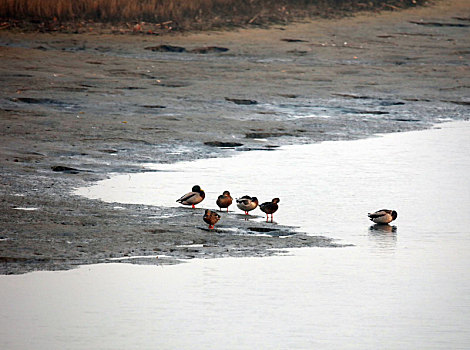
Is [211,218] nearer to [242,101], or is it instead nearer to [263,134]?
[263,134]

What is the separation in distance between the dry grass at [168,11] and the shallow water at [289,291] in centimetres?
1367

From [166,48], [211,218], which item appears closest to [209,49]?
[166,48]

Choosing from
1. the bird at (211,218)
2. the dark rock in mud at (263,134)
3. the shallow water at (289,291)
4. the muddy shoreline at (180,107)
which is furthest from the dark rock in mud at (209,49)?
the bird at (211,218)

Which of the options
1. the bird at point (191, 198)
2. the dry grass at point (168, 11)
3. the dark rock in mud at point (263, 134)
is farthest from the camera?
the dry grass at point (168, 11)

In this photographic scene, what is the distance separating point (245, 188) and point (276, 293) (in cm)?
382

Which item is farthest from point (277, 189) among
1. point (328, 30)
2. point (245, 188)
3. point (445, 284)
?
point (328, 30)

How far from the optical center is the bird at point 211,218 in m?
9.15

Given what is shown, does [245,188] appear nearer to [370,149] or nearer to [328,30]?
[370,149]

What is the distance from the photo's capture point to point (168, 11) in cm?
2505

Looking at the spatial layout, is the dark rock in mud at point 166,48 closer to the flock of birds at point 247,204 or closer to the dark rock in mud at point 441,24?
the dark rock in mud at point 441,24

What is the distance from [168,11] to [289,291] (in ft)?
59.5

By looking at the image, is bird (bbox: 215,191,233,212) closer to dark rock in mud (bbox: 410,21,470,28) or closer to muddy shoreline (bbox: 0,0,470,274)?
muddy shoreline (bbox: 0,0,470,274)

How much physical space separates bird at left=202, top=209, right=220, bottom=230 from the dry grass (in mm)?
15649

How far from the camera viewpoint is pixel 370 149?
14.1 metres
